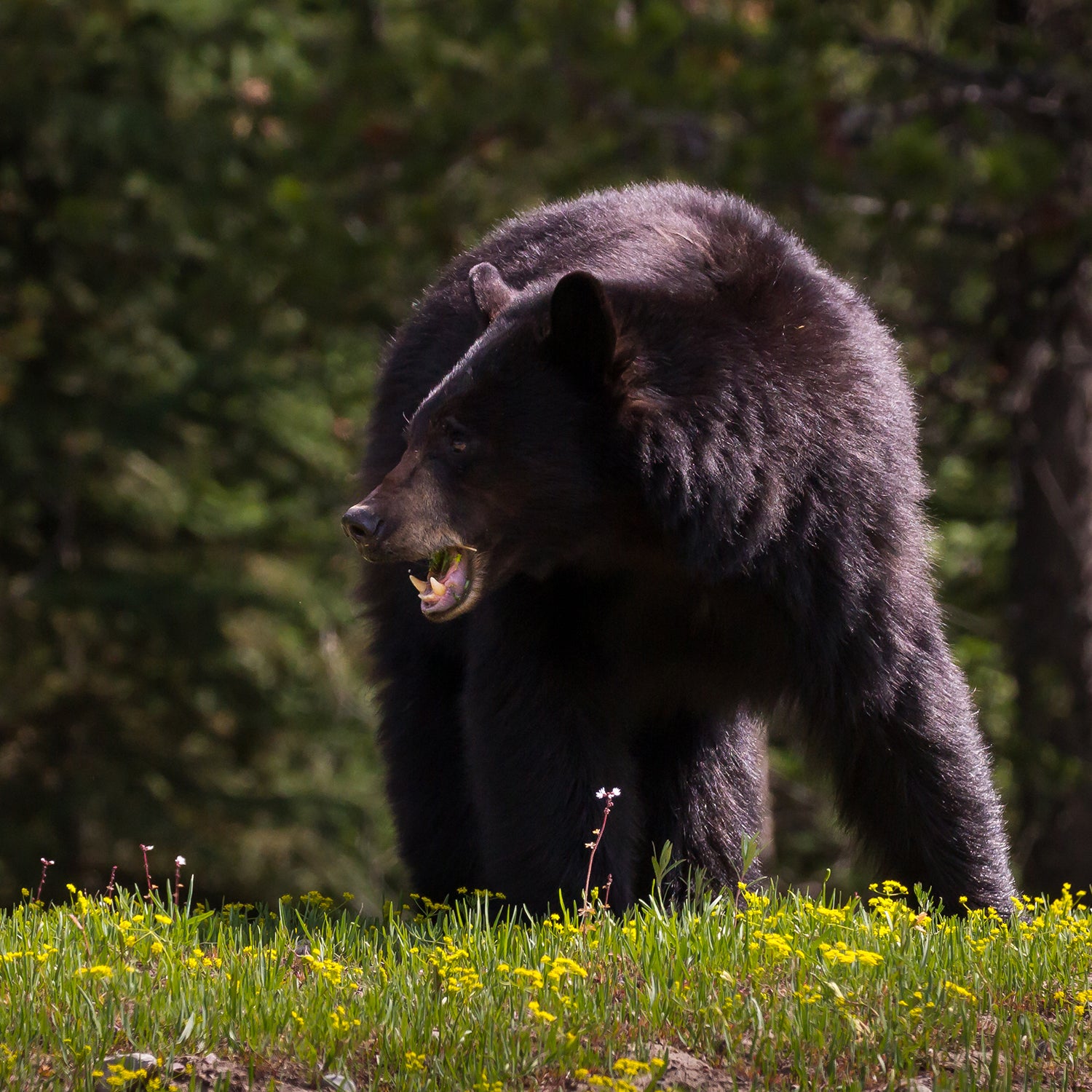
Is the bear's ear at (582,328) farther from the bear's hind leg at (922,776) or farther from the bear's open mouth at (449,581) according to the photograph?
the bear's hind leg at (922,776)

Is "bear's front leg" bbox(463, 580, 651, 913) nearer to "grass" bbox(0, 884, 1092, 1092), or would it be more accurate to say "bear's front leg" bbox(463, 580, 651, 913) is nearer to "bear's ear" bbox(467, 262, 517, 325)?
"grass" bbox(0, 884, 1092, 1092)

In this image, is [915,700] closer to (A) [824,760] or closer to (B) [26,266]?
(A) [824,760]

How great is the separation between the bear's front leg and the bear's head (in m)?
0.22

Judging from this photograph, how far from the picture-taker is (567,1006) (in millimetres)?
3350

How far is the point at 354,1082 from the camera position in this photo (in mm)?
3141

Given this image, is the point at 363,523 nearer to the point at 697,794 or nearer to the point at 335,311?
the point at 697,794

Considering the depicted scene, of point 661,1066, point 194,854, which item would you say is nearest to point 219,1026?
point 661,1066

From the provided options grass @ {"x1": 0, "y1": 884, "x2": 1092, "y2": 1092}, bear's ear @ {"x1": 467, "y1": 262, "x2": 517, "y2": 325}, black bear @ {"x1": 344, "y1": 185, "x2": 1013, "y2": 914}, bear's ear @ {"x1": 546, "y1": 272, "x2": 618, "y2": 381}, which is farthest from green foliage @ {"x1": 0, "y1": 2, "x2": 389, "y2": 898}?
grass @ {"x1": 0, "y1": 884, "x2": 1092, "y2": 1092}

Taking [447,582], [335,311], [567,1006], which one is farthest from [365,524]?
[335,311]

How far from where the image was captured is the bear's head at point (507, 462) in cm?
439

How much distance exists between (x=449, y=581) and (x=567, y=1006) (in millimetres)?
1481

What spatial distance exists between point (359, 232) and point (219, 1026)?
8.84m

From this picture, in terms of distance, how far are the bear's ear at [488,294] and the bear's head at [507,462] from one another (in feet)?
0.76

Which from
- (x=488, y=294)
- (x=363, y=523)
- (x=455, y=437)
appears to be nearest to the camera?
(x=363, y=523)
